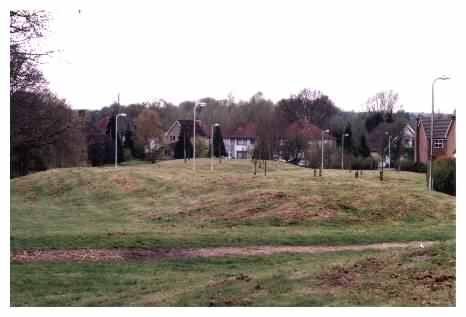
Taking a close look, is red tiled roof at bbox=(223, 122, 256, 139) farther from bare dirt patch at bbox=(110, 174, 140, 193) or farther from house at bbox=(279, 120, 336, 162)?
bare dirt patch at bbox=(110, 174, 140, 193)

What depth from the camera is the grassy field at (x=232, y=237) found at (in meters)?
9.82

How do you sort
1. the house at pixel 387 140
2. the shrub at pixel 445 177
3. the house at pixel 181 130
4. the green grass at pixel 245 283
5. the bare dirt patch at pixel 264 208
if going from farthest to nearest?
1. the house at pixel 181 130
2. the house at pixel 387 140
3. the shrub at pixel 445 177
4. the bare dirt patch at pixel 264 208
5. the green grass at pixel 245 283

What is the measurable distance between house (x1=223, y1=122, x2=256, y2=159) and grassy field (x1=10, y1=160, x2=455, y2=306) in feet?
122

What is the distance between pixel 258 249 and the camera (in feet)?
53.5

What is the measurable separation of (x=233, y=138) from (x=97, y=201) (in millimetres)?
46557

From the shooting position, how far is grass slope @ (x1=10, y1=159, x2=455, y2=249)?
17.7 meters

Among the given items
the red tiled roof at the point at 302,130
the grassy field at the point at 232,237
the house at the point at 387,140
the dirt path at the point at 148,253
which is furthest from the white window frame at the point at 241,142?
the dirt path at the point at 148,253

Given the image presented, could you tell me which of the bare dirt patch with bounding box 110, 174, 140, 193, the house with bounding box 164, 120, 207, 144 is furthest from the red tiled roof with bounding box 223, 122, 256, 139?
the bare dirt patch with bounding box 110, 174, 140, 193

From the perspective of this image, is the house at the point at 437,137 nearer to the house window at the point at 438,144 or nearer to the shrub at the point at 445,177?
the house window at the point at 438,144

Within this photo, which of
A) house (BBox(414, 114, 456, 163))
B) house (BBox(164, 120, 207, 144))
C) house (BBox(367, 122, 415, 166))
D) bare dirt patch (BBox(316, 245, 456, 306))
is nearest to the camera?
bare dirt patch (BBox(316, 245, 456, 306))

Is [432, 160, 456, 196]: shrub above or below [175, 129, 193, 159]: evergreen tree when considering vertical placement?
below

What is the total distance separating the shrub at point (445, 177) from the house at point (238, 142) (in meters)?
38.3

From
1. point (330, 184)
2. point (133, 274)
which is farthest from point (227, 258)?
point (330, 184)

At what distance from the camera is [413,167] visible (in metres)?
58.3
